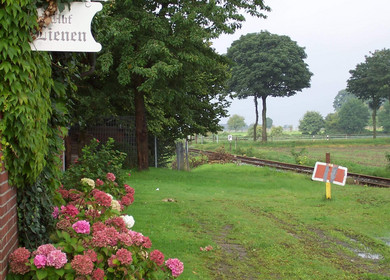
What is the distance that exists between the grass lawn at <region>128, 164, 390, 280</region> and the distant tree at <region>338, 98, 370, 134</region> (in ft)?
287

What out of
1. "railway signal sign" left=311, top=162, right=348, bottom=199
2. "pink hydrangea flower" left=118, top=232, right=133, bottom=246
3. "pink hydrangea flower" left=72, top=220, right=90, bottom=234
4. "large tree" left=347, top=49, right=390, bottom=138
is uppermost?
"large tree" left=347, top=49, right=390, bottom=138

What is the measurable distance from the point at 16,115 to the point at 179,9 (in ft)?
49.6

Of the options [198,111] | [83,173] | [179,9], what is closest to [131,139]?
[198,111]

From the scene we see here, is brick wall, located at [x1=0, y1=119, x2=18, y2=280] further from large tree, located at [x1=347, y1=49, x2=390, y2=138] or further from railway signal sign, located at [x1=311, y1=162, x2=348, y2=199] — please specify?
large tree, located at [x1=347, y1=49, x2=390, y2=138]

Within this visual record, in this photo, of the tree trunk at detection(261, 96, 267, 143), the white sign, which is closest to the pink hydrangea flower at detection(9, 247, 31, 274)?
the white sign

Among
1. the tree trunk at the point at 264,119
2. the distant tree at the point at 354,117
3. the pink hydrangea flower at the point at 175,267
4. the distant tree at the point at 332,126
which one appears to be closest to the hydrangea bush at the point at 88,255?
the pink hydrangea flower at the point at 175,267

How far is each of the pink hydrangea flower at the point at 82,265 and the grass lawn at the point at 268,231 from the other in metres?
2.36

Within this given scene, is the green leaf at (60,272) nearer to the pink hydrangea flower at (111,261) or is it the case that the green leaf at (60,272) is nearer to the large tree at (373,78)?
the pink hydrangea flower at (111,261)

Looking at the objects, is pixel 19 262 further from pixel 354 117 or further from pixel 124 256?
pixel 354 117

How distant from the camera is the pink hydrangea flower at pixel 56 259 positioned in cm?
352

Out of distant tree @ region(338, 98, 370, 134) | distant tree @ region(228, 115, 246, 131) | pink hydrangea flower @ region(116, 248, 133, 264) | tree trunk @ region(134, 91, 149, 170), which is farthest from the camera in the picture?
distant tree @ region(228, 115, 246, 131)

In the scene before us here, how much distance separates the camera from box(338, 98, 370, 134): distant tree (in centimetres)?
9894

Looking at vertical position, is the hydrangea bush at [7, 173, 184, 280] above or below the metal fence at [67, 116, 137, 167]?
below

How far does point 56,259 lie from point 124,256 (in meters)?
0.54
